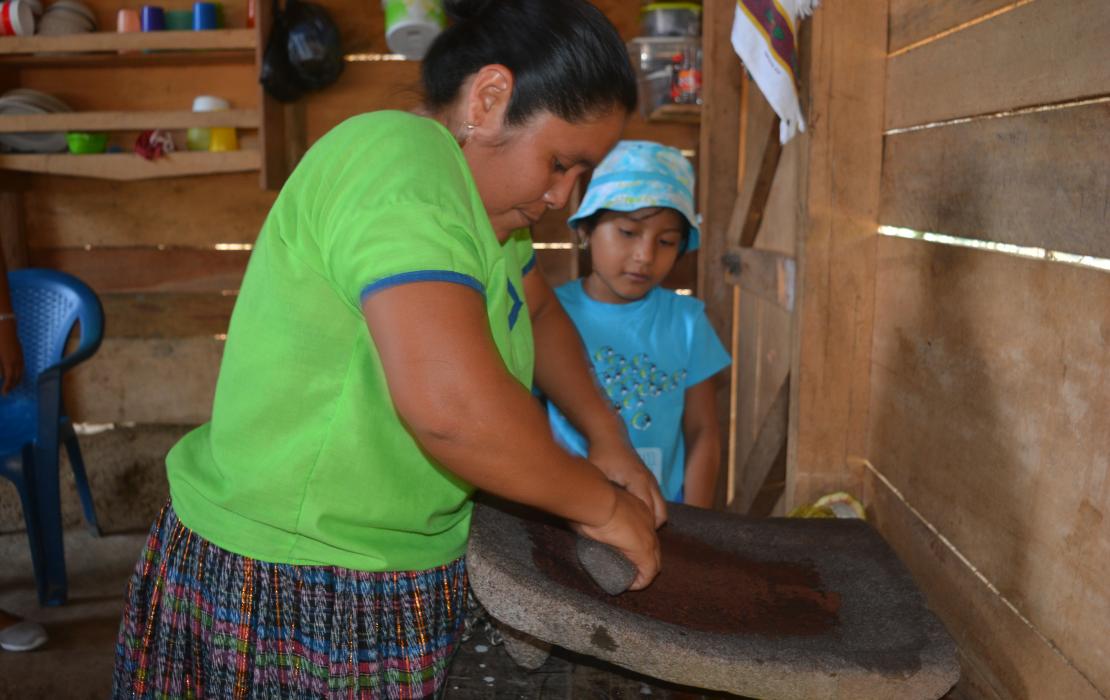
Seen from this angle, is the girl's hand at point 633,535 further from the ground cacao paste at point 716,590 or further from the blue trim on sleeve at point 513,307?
the blue trim on sleeve at point 513,307

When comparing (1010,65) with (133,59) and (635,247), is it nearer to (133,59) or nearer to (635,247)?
(635,247)

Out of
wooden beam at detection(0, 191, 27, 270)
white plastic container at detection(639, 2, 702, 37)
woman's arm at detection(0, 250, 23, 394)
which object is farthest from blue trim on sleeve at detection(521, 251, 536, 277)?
wooden beam at detection(0, 191, 27, 270)

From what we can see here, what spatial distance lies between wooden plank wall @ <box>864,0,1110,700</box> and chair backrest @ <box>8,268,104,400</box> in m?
3.20

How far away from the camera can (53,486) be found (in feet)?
11.0

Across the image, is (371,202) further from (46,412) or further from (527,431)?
(46,412)

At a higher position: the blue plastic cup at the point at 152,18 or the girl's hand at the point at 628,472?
the blue plastic cup at the point at 152,18

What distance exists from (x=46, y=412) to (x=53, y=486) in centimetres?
28

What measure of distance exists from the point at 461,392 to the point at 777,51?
3.76 feet

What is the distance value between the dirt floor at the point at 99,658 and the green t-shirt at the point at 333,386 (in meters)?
0.17

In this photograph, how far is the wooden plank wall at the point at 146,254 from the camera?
166 inches

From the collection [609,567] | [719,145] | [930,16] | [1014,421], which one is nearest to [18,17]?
[719,145]

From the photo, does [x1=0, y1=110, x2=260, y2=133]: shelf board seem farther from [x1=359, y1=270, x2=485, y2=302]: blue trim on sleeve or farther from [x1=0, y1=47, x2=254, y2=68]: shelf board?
[x1=359, y1=270, x2=485, y2=302]: blue trim on sleeve

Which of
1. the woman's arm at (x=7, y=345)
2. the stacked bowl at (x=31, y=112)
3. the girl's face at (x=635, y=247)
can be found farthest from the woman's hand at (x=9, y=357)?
the girl's face at (x=635, y=247)

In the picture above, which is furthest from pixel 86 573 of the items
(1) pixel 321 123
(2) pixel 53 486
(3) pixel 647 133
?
(3) pixel 647 133
